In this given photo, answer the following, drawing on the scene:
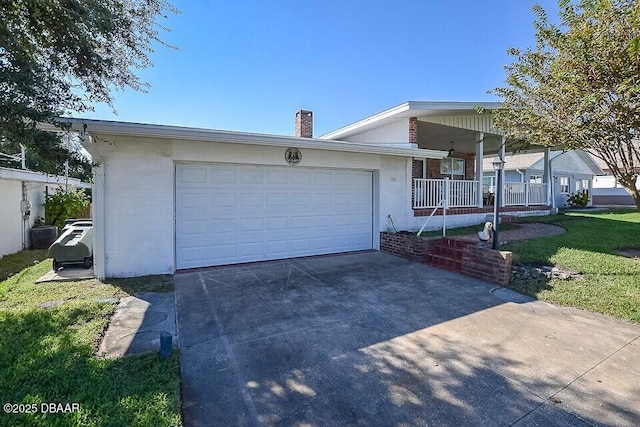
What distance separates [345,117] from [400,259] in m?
11.9

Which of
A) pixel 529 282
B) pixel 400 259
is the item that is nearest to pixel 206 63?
pixel 400 259

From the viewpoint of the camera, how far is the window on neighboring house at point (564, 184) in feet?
73.7

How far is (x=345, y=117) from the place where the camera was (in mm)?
17750

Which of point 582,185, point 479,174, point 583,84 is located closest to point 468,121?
point 479,174

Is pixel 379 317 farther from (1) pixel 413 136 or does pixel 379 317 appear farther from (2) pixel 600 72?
(1) pixel 413 136

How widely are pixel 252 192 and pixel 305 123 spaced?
5.00 m

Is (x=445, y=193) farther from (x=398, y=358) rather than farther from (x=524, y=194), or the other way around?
(x=398, y=358)

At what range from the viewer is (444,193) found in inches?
397

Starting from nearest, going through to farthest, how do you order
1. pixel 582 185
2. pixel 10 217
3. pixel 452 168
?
1. pixel 10 217
2. pixel 452 168
3. pixel 582 185

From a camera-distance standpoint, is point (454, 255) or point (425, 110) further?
point (425, 110)

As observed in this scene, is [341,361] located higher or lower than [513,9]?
lower

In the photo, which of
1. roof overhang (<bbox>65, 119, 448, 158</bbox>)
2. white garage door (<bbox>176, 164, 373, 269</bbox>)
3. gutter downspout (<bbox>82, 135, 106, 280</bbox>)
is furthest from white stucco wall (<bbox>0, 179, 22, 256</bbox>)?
white garage door (<bbox>176, 164, 373, 269</bbox>)

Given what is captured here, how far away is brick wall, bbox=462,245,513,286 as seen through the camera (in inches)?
225

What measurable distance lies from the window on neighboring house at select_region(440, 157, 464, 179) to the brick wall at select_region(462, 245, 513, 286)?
8.53m
